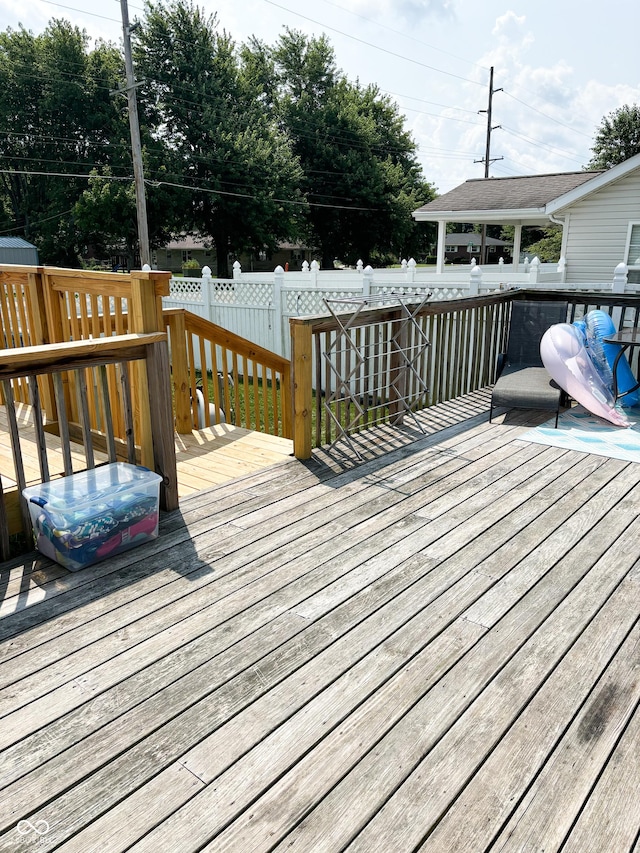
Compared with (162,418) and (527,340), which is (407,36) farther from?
(162,418)

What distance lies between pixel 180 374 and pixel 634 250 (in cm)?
897

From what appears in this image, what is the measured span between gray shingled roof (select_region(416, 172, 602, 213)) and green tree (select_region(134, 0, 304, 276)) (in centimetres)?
1292

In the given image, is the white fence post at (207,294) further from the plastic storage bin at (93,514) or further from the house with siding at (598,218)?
the plastic storage bin at (93,514)

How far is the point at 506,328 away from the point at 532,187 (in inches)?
383

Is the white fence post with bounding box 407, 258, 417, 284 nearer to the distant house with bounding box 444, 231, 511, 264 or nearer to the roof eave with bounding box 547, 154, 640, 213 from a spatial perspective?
the roof eave with bounding box 547, 154, 640, 213

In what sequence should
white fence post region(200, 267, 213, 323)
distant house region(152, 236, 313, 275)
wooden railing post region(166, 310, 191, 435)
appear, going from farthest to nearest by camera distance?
distant house region(152, 236, 313, 275)
white fence post region(200, 267, 213, 323)
wooden railing post region(166, 310, 191, 435)

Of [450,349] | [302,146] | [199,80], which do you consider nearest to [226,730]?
[450,349]

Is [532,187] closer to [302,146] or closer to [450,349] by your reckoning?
[450,349]

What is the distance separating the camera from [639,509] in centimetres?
330

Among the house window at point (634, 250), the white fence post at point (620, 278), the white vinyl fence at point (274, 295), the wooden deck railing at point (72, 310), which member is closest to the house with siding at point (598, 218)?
the house window at point (634, 250)

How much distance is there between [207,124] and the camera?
83.3 ft

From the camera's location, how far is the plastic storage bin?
2.61m

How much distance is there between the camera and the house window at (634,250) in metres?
10.2

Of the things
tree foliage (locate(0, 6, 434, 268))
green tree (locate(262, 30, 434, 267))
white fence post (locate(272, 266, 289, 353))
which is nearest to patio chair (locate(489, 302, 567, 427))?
white fence post (locate(272, 266, 289, 353))
